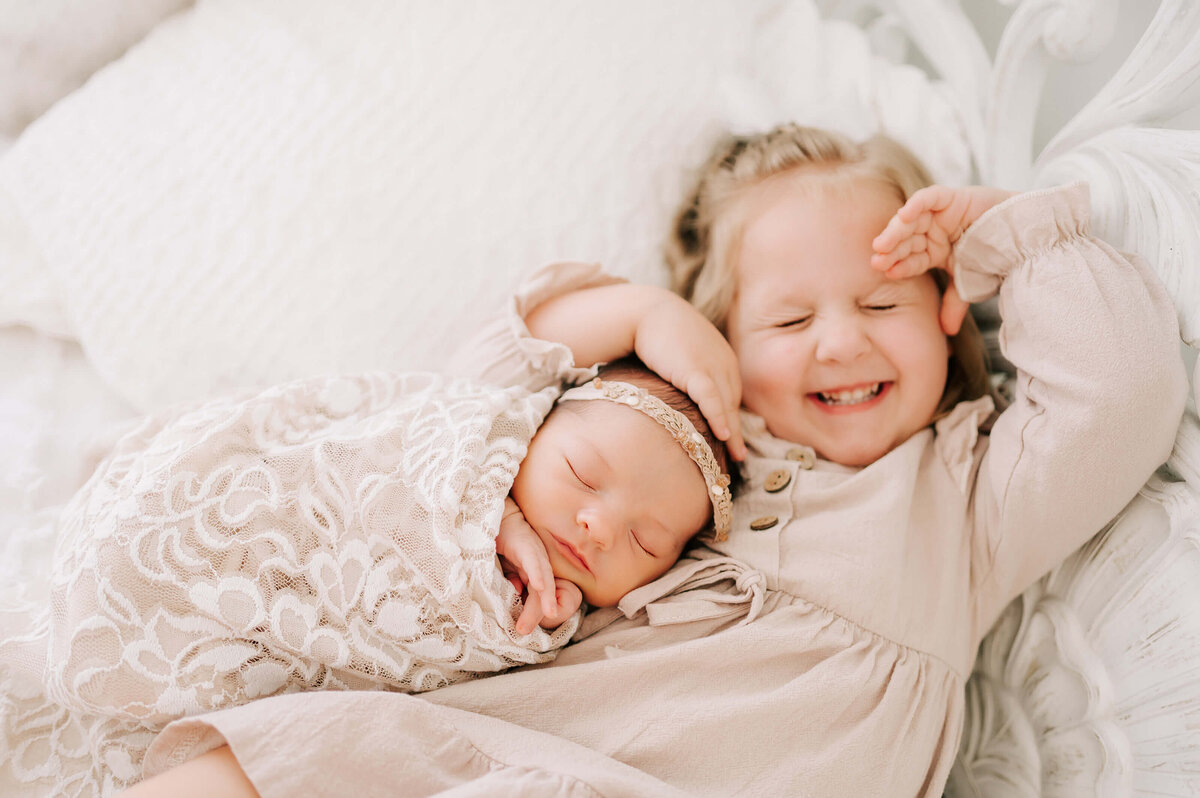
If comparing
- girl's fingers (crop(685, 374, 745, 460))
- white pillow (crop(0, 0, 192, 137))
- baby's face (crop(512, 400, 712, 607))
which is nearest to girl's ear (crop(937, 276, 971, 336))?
girl's fingers (crop(685, 374, 745, 460))

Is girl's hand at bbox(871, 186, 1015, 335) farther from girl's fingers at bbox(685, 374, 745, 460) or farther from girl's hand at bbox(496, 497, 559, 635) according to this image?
girl's hand at bbox(496, 497, 559, 635)

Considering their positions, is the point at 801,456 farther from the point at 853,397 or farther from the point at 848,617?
the point at 848,617

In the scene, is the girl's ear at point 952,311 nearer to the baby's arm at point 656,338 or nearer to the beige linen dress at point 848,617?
the beige linen dress at point 848,617

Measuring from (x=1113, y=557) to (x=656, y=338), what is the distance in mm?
643

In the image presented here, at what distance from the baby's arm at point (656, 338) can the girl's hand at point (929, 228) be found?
0.26 m

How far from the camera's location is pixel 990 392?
1322mm

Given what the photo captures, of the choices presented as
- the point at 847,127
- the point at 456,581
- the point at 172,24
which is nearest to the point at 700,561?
the point at 456,581

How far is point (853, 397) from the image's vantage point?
49.2 inches

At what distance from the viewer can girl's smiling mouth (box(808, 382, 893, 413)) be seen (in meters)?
1.23

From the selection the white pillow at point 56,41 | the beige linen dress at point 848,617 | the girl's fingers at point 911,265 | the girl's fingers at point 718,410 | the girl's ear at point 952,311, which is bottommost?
the beige linen dress at point 848,617

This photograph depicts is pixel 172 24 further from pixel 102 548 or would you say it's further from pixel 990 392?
pixel 990 392

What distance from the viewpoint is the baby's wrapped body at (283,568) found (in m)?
0.93

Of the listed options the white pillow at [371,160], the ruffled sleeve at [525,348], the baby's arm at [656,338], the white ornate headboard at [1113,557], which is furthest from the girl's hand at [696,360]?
the white ornate headboard at [1113,557]

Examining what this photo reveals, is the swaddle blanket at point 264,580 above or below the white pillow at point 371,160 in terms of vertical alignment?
below
